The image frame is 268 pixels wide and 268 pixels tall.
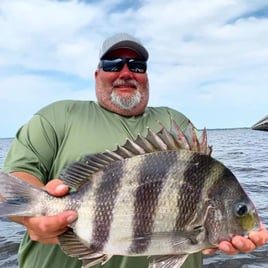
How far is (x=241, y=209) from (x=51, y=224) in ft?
3.41

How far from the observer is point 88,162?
263 centimetres

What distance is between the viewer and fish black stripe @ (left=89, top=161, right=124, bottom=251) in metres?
2.48

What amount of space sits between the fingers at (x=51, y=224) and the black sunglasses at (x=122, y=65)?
5.21ft

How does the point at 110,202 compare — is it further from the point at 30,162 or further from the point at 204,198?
the point at 30,162

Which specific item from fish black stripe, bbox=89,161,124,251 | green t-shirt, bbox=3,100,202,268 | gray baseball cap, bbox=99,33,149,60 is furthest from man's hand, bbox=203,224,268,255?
gray baseball cap, bbox=99,33,149,60

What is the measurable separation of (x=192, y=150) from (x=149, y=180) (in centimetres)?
30

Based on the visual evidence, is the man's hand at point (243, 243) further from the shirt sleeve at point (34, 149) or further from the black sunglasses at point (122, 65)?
the black sunglasses at point (122, 65)

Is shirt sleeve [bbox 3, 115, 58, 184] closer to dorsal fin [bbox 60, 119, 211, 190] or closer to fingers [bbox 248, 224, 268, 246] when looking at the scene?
dorsal fin [bbox 60, 119, 211, 190]

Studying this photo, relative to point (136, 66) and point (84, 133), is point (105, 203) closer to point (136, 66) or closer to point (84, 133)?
point (84, 133)

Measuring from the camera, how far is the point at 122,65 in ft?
12.4

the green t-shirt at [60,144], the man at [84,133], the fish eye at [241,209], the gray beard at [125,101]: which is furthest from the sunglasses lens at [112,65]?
the fish eye at [241,209]

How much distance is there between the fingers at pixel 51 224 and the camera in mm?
2475

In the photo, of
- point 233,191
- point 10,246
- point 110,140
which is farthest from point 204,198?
point 10,246

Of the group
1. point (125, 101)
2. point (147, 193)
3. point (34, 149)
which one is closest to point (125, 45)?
point (125, 101)
